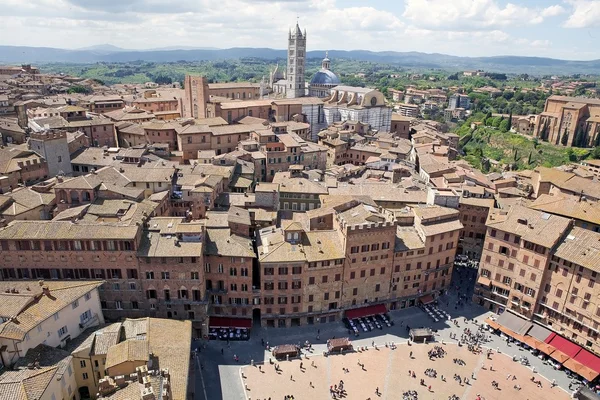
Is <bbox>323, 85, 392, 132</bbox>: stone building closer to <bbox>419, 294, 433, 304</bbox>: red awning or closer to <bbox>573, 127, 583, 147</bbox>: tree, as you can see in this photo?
<bbox>419, 294, 433, 304</bbox>: red awning

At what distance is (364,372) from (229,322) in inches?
825

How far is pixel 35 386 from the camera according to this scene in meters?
40.5

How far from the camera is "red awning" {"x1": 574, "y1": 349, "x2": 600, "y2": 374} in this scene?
60213 millimetres

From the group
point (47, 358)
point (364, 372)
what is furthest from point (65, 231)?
point (364, 372)

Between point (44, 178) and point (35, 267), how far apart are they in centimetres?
3247

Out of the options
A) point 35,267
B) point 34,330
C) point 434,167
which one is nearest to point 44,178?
point 35,267

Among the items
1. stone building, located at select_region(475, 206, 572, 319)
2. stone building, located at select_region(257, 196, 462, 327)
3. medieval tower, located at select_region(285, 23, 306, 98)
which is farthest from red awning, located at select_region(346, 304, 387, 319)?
medieval tower, located at select_region(285, 23, 306, 98)

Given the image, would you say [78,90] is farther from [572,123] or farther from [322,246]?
[572,123]

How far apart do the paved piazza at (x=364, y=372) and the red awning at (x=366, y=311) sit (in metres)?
2.52

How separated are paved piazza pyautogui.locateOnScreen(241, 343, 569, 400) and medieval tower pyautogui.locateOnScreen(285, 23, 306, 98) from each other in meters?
126

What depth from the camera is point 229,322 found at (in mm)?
65375

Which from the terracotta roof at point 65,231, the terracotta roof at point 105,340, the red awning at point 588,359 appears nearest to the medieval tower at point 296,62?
the terracotta roof at point 65,231

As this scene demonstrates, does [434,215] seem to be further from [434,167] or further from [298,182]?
[434,167]

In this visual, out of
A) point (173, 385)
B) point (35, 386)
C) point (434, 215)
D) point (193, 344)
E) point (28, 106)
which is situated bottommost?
point (193, 344)
